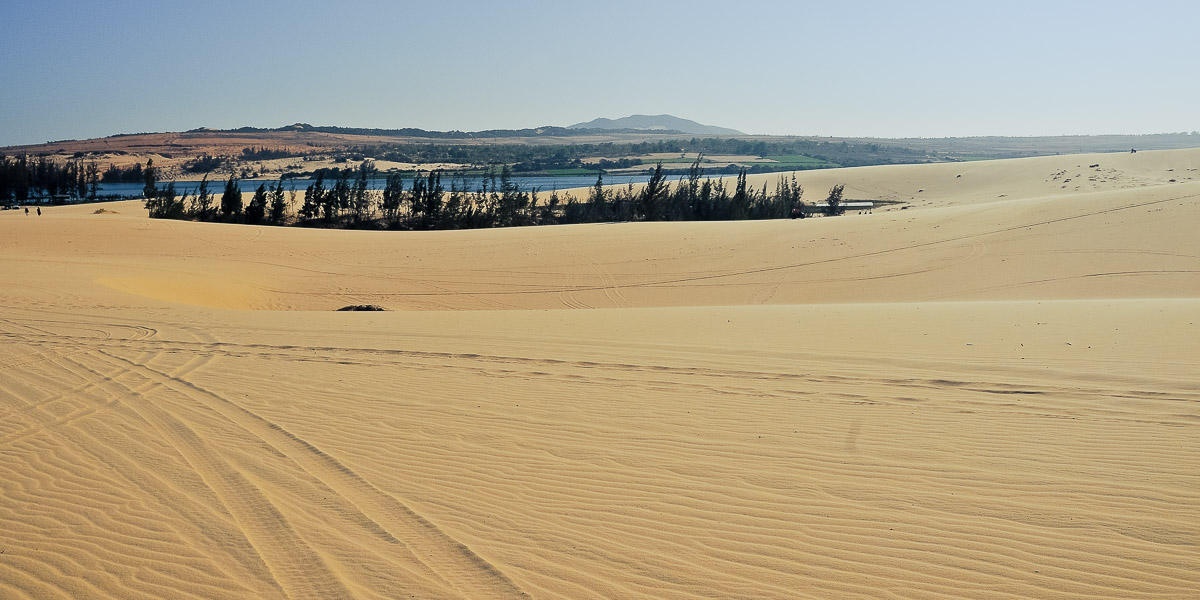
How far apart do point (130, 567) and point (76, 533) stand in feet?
2.45

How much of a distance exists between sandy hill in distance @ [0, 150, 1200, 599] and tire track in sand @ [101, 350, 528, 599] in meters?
0.02

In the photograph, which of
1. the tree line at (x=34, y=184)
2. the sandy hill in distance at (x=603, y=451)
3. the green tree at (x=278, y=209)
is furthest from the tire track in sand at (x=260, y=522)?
the tree line at (x=34, y=184)

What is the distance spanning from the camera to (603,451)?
6238mm

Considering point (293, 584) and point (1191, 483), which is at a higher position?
point (1191, 483)

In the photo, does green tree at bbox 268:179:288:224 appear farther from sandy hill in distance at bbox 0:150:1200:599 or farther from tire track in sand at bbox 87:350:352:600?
tire track in sand at bbox 87:350:352:600

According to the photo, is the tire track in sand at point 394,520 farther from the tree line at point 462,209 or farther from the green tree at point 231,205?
the green tree at point 231,205

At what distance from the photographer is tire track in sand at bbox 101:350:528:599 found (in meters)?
4.21

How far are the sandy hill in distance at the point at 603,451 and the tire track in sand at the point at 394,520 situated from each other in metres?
0.02

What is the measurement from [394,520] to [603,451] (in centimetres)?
184

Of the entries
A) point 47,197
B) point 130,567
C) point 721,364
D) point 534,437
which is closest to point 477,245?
point 721,364

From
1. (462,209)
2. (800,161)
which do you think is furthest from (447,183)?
(800,161)

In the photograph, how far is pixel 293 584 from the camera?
165 inches

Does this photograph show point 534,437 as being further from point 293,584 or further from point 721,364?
point 721,364

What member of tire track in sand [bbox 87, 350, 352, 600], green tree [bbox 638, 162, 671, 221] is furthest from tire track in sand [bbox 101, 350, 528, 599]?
green tree [bbox 638, 162, 671, 221]
